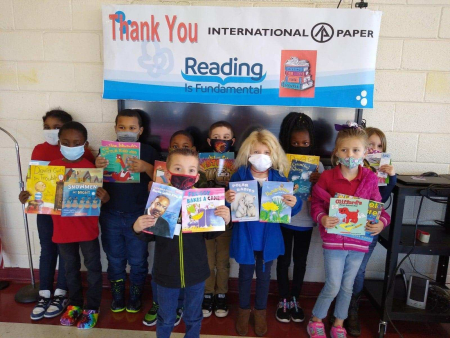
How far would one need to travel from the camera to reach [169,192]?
178 cm

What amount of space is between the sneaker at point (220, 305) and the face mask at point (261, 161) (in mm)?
1176

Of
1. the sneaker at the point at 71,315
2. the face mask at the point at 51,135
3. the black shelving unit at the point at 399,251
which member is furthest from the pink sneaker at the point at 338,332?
the face mask at the point at 51,135

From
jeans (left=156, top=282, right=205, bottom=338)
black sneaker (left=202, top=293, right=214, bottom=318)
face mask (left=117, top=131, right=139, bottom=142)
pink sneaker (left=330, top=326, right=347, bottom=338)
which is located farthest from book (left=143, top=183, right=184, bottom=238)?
pink sneaker (left=330, top=326, right=347, bottom=338)

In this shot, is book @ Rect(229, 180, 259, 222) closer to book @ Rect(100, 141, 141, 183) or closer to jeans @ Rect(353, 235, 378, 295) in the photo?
book @ Rect(100, 141, 141, 183)

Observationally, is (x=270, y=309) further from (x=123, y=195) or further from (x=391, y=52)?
(x=391, y=52)

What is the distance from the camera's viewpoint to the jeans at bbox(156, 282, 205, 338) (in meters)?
1.91

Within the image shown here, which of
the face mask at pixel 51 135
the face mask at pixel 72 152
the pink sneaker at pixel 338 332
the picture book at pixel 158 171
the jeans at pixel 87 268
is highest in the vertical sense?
the face mask at pixel 51 135

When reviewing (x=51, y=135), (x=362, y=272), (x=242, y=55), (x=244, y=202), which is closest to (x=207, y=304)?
(x=244, y=202)

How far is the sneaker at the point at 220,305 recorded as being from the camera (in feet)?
8.47

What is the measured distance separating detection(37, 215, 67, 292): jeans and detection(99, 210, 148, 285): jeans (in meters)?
0.39

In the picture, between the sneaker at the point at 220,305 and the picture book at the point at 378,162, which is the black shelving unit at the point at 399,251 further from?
the sneaker at the point at 220,305

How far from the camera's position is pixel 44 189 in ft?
7.53

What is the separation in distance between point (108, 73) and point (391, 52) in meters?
2.16

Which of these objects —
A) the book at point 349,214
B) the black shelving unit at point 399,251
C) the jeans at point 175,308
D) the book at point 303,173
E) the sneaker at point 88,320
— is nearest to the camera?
the jeans at point 175,308
